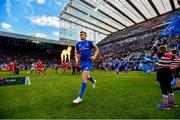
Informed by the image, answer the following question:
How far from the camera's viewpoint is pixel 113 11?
40.9m

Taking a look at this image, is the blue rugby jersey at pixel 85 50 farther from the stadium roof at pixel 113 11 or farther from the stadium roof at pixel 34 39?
the stadium roof at pixel 34 39

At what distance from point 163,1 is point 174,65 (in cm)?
3121

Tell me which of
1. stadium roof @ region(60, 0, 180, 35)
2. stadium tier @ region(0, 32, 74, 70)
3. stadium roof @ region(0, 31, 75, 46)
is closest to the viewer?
stadium roof @ region(60, 0, 180, 35)

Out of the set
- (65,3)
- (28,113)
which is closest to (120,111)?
(28,113)

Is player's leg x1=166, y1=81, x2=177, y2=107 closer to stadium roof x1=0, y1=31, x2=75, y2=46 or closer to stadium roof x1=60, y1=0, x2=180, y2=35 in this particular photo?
stadium roof x1=60, y1=0, x2=180, y2=35

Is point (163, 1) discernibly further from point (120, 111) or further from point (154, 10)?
point (120, 111)

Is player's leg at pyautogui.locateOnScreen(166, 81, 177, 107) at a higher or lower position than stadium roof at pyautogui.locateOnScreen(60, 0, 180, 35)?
lower

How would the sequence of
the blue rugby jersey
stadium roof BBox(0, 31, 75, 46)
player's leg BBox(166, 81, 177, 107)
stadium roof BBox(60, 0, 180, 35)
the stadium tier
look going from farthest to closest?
the stadium tier < stadium roof BBox(0, 31, 75, 46) < stadium roof BBox(60, 0, 180, 35) < the blue rugby jersey < player's leg BBox(166, 81, 177, 107)

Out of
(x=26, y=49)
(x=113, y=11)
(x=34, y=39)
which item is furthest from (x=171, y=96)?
(x=26, y=49)

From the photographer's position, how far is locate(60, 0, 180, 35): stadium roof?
36.8 m

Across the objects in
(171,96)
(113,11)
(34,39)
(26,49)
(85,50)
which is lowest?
(171,96)

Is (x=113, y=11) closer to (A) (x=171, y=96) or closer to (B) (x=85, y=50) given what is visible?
(B) (x=85, y=50)

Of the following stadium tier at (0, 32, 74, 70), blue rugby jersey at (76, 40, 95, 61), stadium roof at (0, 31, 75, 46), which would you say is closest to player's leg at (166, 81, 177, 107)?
blue rugby jersey at (76, 40, 95, 61)

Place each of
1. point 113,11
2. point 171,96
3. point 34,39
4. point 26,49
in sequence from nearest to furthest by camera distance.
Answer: point 171,96
point 113,11
point 34,39
point 26,49
